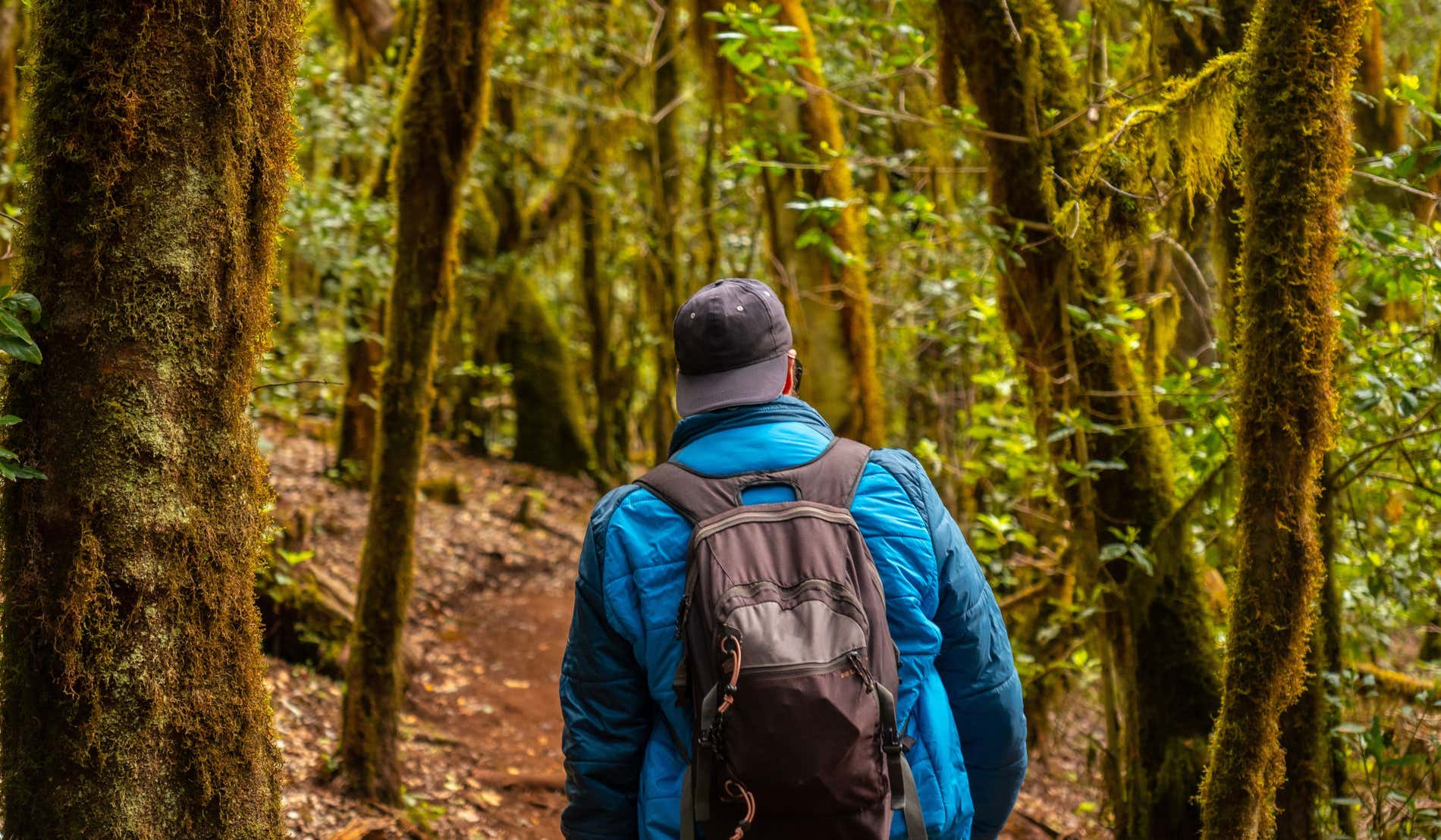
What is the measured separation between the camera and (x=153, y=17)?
2184 millimetres

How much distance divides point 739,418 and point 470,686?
689 centimetres

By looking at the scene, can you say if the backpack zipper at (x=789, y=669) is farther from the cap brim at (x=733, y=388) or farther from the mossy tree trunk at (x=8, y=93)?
the mossy tree trunk at (x=8, y=93)

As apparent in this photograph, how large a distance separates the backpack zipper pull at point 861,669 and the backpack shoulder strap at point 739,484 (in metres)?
0.35

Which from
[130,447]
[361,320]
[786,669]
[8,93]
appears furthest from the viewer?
[361,320]

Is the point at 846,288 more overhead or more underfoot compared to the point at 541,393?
more overhead

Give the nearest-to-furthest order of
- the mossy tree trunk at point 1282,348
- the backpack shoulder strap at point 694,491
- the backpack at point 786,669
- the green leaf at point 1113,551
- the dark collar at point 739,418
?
the backpack at point 786,669
the backpack shoulder strap at point 694,491
the dark collar at point 739,418
the mossy tree trunk at point 1282,348
the green leaf at point 1113,551

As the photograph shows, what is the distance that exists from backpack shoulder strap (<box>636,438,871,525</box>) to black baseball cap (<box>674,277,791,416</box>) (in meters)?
0.19

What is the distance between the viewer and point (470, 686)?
A: 8.43m

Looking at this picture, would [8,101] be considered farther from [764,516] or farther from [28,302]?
[764,516]

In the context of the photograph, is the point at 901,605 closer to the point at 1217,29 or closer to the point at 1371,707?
the point at 1217,29

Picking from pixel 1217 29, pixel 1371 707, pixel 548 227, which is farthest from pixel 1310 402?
pixel 548 227

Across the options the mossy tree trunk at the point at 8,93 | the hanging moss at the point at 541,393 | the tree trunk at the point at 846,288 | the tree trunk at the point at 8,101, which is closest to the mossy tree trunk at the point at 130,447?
the tree trunk at the point at 846,288

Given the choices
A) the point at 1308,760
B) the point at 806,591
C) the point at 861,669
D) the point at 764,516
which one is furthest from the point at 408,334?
the point at 1308,760

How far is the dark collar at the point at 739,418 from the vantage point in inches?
91.6
